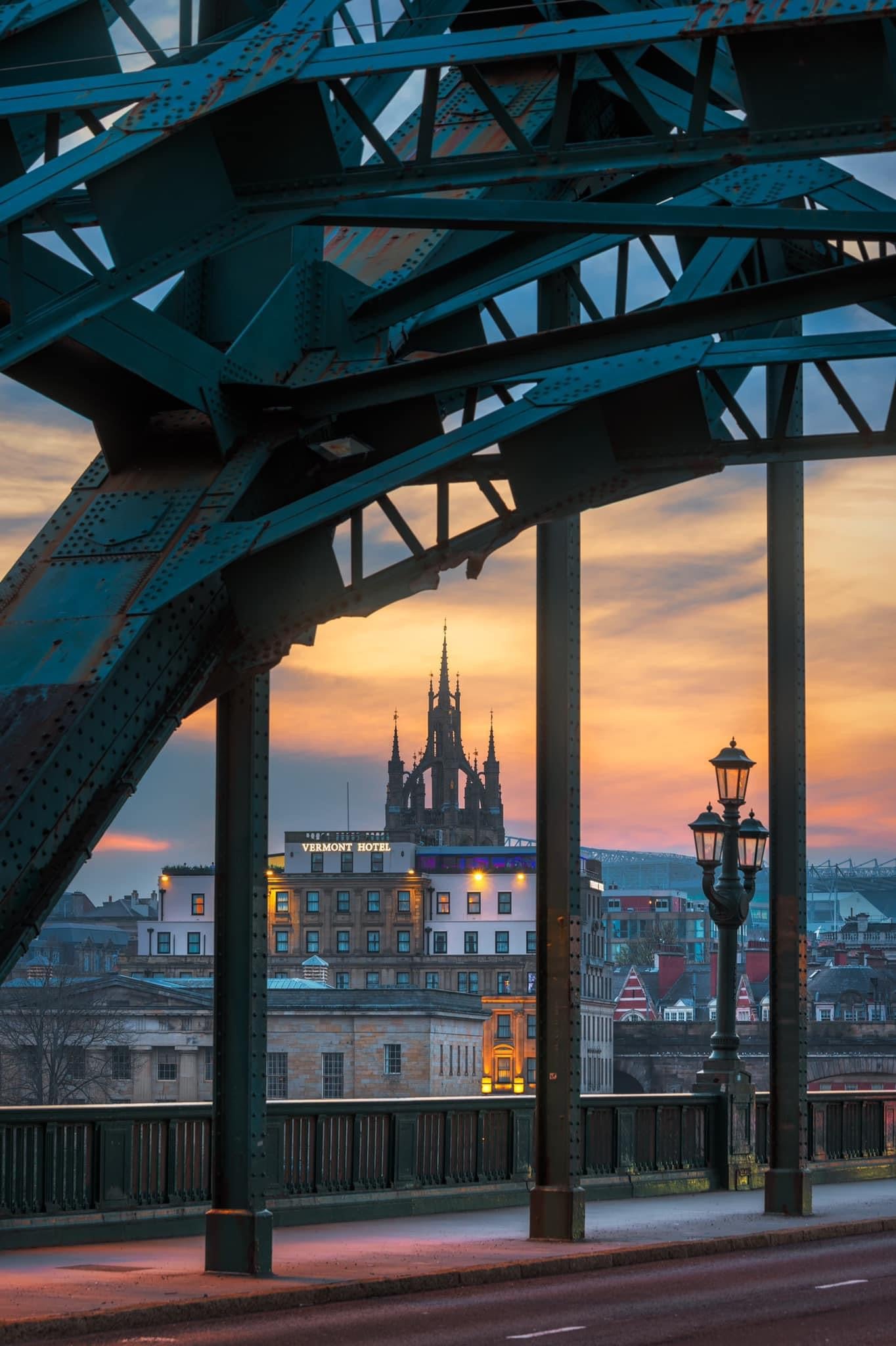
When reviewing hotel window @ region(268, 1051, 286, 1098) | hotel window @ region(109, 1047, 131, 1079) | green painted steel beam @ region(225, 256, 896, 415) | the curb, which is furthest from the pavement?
hotel window @ region(268, 1051, 286, 1098)

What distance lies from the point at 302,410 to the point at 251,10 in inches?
101

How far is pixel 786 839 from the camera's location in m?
21.7

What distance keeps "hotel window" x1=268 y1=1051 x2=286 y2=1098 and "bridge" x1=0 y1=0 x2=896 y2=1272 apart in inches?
4564

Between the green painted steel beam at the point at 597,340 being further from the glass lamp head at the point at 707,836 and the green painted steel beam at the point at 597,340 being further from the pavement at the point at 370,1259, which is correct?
the glass lamp head at the point at 707,836

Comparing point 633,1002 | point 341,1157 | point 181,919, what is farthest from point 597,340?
point 633,1002

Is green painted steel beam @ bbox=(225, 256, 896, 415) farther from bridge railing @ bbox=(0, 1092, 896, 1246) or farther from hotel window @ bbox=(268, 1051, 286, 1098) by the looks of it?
hotel window @ bbox=(268, 1051, 286, 1098)

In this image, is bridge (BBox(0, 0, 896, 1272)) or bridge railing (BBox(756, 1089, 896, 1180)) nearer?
bridge (BBox(0, 0, 896, 1272))

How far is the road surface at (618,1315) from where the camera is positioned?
12.7 m

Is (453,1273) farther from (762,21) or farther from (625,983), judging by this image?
(625,983)

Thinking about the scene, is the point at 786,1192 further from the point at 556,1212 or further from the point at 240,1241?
the point at 240,1241

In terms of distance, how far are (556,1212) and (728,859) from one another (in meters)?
9.63

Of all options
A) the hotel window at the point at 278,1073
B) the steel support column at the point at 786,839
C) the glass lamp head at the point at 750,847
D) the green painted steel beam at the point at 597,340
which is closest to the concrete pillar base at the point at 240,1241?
the green painted steel beam at the point at 597,340

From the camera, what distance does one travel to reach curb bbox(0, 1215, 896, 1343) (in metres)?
12.7

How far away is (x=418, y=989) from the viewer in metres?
144
